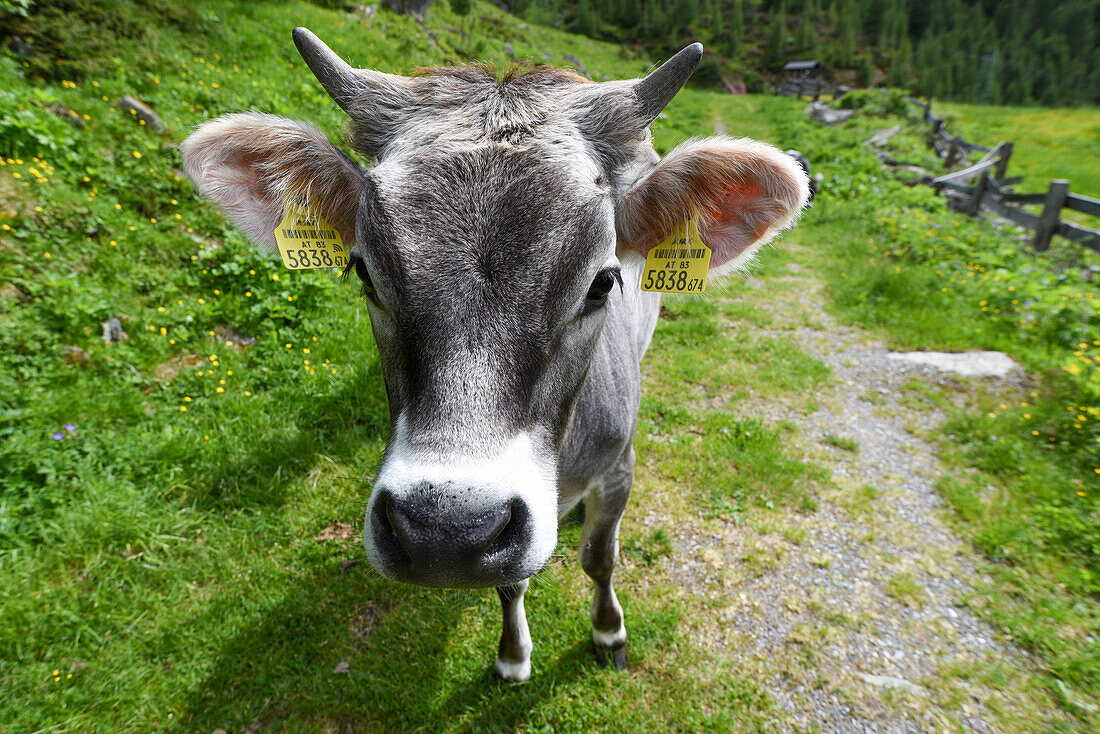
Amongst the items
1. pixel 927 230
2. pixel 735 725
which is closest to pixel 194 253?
pixel 735 725

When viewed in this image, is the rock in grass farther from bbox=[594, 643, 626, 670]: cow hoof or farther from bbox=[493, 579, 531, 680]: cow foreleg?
bbox=[594, 643, 626, 670]: cow hoof

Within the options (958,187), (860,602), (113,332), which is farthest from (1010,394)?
(958,187)

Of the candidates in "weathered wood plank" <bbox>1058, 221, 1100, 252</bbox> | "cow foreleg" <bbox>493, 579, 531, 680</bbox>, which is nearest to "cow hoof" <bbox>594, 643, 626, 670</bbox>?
"cow foreleg" <bbox>493, 579, 531, 680</bbox>

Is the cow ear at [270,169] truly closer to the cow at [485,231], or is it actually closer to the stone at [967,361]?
the cow at [485,231]

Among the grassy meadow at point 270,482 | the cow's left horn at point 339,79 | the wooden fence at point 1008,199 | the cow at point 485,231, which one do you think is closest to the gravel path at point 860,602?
the grassy meadow at point 270,482

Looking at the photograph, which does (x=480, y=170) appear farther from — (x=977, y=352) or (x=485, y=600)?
(x=977, y=352)

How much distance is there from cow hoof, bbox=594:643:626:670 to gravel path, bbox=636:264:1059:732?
1.63 feet

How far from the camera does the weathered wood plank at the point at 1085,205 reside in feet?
24.5

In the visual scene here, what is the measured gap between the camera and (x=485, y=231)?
1456 mm

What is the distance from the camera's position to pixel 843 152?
15.9 m

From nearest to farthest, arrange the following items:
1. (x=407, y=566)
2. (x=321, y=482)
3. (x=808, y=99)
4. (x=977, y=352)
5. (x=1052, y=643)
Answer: (x=407, y=566), (x=1052, y=643), (x=321, y=482), (x=977, y=352), (x=808, y=99)

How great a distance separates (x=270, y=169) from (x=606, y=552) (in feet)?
8.49

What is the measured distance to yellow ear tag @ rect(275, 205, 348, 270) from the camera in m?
2.16

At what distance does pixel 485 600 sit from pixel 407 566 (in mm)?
2265
